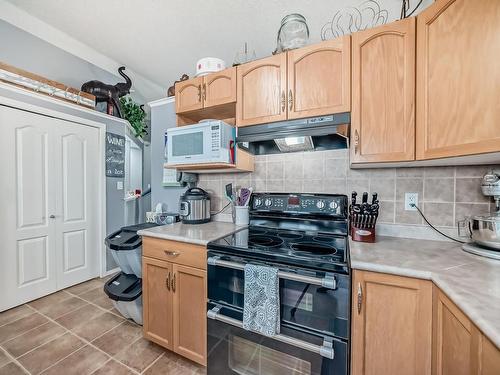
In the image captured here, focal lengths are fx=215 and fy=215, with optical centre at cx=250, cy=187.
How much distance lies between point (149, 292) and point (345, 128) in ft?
5.67

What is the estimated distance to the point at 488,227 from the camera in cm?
101

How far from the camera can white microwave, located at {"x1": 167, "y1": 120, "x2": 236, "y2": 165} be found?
1.54 meters

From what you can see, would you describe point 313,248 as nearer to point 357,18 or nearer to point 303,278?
point 303,278

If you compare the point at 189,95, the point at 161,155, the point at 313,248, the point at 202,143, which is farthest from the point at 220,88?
the point at 313,248

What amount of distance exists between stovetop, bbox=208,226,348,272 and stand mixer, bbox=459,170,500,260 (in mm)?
604

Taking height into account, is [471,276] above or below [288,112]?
below

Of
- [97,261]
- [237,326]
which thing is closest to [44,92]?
[97,261]

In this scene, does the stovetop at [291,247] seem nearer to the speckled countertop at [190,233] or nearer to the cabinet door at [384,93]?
the speckled countertop at [190,233]

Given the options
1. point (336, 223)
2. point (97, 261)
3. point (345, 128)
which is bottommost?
point (97, 261)

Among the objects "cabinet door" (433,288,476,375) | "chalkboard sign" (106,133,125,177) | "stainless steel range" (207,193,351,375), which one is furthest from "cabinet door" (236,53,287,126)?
"chalkboard sign" (106,133,125,177)

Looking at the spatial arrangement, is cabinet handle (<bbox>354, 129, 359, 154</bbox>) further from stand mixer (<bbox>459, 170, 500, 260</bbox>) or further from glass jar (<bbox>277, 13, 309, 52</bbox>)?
glass jar (<bbox>277, 13, 309, 52</bbox>)

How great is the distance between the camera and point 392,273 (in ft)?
2.95

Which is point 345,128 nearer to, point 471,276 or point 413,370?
point 471,276

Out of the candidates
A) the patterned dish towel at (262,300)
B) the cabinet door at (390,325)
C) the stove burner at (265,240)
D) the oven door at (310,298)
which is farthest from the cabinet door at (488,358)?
the stove burner at (265,240)
